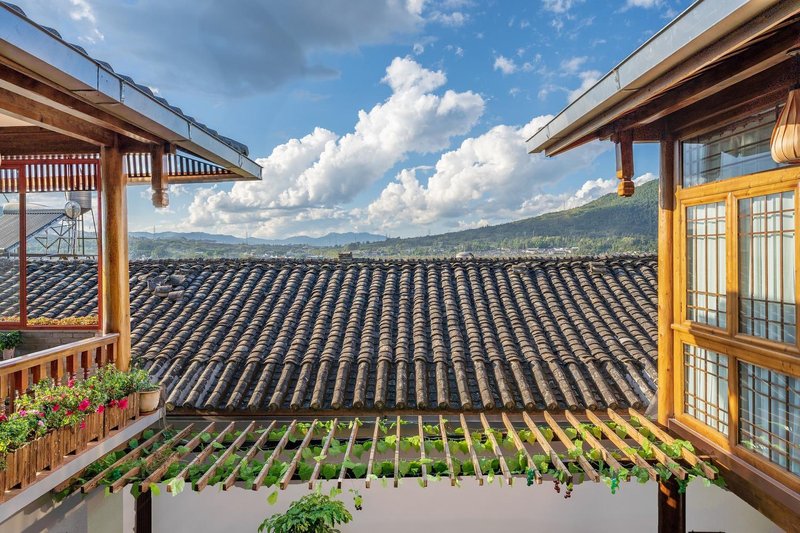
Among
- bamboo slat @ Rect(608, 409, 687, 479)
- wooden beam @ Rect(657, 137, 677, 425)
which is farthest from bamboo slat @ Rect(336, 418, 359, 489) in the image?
wooden beam @ Rect(657, 137, 677, 425)

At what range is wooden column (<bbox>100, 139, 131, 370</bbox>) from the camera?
198 inches

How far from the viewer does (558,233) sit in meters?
26.8

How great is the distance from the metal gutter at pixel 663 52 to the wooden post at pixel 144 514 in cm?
582

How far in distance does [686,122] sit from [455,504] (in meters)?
4.64

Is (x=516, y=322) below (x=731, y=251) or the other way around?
below

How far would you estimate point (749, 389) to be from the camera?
13.5 ft

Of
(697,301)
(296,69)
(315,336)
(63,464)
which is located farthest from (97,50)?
(296,69)

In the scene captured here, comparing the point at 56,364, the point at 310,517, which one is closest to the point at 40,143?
the point at 56,364

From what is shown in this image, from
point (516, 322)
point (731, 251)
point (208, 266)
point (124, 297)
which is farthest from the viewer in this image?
point (208, 266)

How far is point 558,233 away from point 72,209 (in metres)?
23.3

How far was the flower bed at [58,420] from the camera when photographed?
346 centimetres

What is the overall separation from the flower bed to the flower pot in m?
0.08

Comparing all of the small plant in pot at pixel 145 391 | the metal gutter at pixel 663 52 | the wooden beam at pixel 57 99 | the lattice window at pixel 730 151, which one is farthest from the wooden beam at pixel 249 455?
the lattice window at pixel 730 151

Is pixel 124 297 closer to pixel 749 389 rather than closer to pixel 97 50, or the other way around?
pixel 97 50
